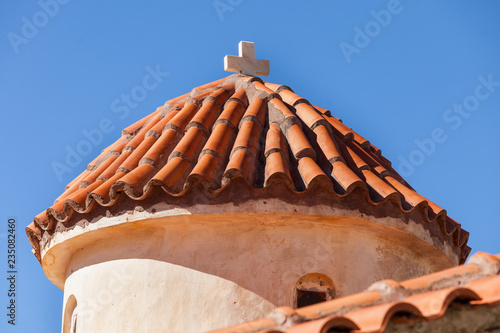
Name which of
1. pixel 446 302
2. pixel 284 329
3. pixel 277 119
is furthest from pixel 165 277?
pixel 446 302

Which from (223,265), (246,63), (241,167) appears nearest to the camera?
(241,167)

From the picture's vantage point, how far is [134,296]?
754 centimetres

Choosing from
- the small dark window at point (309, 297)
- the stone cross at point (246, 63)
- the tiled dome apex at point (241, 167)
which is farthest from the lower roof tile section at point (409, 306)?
the stone cross at point (246, 63)

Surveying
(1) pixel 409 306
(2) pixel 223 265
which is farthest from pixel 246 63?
(1) pixel 409 306

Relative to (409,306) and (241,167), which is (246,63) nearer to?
(241,167)

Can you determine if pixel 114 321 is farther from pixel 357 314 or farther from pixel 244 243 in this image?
pixel 357 314

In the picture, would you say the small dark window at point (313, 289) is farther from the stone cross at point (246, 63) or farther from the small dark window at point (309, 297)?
the stone cross at point (246, 63)

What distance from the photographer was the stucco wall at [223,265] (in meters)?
7.32

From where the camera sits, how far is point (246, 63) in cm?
984

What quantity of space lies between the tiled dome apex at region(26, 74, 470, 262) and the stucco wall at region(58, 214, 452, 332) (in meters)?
0.22

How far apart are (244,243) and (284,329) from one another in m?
2.72

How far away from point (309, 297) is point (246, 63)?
3.50 m

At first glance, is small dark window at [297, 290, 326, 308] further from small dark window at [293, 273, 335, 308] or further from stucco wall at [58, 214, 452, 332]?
stucco wall at [58, 214, 452, 332]

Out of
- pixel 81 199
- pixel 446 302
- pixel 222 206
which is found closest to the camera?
pixel 446 302
